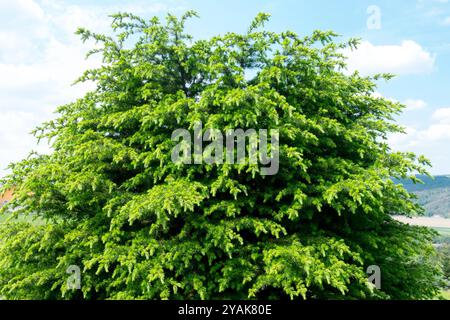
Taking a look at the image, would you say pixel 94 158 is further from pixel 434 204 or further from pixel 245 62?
pixel 434 204

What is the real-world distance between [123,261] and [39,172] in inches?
138

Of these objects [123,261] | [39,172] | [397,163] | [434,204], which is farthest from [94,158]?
[434,204]

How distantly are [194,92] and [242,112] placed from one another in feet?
9.30

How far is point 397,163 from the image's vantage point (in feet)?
32.4

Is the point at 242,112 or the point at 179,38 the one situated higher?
the point at 179,38

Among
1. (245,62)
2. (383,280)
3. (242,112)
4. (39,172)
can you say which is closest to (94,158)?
(39,172)

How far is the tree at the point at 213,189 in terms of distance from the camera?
311 inches

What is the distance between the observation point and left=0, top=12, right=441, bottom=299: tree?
26.0 ft

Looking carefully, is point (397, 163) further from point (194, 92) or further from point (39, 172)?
point (39, 172)

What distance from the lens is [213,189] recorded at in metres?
7.82

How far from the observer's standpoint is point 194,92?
412 inches

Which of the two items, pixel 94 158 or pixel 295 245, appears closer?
pixel 295 245
